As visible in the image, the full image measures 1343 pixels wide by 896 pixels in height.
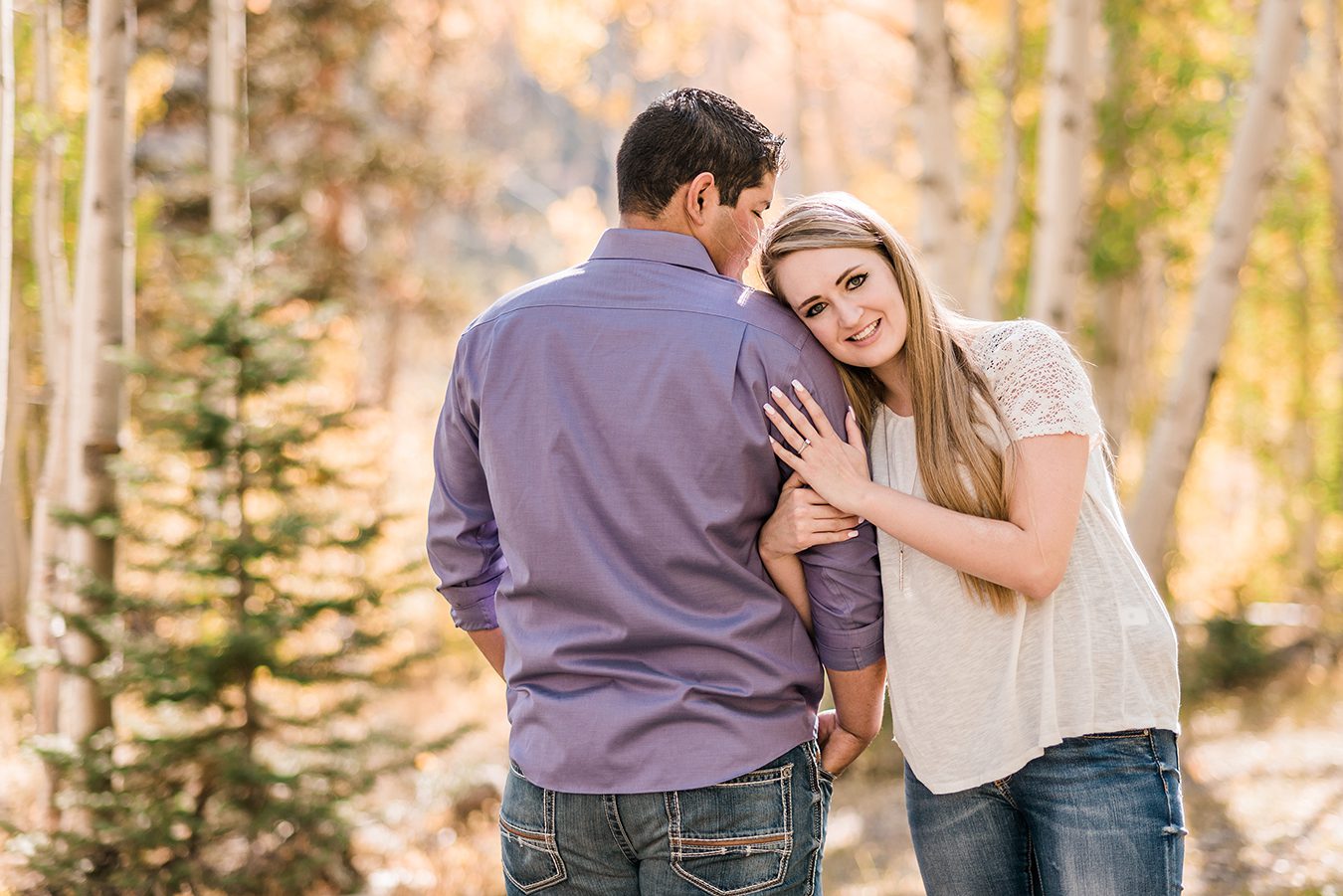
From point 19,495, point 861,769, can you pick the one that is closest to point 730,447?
point 861,769

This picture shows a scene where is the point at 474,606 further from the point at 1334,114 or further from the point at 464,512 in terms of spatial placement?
the point at 1334,114

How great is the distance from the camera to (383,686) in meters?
4.87

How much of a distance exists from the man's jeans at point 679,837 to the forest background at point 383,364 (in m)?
1.93

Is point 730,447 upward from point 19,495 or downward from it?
upward

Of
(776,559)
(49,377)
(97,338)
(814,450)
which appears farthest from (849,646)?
(49,377)

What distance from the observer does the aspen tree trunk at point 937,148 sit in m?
6.38

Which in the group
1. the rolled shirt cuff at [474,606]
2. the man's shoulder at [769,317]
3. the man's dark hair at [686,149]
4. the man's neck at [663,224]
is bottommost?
the rolled shirt cuff at [474,606]

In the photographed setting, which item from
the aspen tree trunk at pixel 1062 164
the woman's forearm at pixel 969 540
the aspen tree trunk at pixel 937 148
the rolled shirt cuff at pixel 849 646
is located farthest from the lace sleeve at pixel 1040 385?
the aspen tree trunk at pixel 937 148

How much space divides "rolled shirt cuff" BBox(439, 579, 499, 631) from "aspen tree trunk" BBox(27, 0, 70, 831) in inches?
115

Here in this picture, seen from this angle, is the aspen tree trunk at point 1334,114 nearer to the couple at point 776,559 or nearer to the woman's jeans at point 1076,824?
the couple at point 776,559

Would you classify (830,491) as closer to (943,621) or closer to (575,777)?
(943,621)

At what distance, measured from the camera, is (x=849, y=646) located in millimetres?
1962

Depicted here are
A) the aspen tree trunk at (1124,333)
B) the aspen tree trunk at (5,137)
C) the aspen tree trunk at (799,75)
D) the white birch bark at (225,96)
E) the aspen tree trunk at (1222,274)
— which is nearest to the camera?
the aspen tree trunk at (5,137)

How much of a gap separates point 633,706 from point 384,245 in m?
16.1
